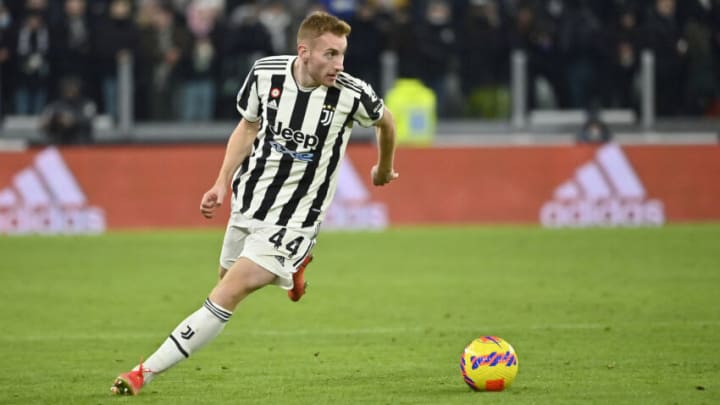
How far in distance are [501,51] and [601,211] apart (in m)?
3.63

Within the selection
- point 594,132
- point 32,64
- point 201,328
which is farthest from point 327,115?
point 32,64

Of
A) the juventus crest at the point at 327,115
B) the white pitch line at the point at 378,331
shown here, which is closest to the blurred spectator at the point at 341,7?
the white pitch line at the point at 378,331

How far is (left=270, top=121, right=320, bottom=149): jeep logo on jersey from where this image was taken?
8102 millimetres

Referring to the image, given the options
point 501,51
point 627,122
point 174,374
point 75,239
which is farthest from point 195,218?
point 174,374

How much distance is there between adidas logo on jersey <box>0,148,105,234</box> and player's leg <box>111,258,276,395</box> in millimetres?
12640

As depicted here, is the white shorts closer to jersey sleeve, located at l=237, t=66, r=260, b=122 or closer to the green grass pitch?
jersey sleeve, located at l=237, t=66, r=260, b=122

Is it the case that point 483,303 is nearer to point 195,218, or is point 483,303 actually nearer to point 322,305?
point 322,305

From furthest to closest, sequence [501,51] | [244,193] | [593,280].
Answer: [501,51] < [593,280] < [244,193]

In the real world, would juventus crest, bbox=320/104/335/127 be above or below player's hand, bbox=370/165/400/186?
above

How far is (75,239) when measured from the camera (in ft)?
64.8

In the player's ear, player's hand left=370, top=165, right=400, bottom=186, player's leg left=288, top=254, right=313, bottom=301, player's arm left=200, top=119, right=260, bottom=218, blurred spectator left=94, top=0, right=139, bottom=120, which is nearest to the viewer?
the player's ear

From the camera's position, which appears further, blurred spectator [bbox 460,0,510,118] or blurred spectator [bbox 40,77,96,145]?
blurred spectator [bbox 460,0,510,118]

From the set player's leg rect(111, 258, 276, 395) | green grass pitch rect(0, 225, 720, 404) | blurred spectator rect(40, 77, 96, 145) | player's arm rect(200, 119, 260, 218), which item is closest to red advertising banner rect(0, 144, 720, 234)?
green grass pitch rect(0, 225, 720, 404)

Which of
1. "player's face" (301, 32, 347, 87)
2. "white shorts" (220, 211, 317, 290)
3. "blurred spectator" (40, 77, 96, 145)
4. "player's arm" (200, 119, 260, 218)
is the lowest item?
"blurred spectator" (40, 77, 96, 145)
